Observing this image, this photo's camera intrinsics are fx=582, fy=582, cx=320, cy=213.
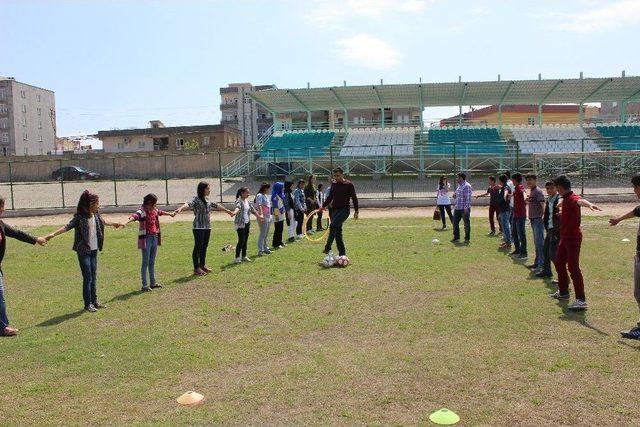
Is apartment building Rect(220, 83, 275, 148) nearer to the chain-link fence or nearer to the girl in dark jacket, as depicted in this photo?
the chain-link fence

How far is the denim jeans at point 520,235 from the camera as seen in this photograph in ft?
40.0

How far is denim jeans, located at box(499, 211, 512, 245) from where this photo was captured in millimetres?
13508

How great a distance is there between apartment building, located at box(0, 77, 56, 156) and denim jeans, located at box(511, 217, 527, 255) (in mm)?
81542

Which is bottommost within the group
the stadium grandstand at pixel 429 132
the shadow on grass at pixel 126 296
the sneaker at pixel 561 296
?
the shadow on grass at pixel 126 296

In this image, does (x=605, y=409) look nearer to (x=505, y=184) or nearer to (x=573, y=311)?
(x=573, y=311)

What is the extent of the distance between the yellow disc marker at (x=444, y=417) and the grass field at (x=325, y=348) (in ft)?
0.30

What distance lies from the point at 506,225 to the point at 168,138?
57.2m

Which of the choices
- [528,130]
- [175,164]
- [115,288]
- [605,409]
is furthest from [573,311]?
[175,164]

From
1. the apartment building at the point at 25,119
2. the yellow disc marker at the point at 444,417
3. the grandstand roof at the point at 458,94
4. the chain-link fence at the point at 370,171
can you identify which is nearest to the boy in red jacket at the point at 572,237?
the yellow disc marker at the point at 444,417

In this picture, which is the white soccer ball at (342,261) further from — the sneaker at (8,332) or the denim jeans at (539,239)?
the sneaker at (8,332)

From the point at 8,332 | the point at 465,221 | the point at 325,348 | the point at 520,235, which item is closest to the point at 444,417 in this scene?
→ the point at 325,348

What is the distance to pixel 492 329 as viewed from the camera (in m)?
7.20

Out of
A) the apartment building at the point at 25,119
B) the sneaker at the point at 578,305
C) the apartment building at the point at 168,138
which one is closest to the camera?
the sneaker at the point at 578,305

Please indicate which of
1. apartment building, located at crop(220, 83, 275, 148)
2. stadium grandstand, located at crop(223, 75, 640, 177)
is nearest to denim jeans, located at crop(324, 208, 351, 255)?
stadium grandstand, located at crop(223, 75, 640, 177)
